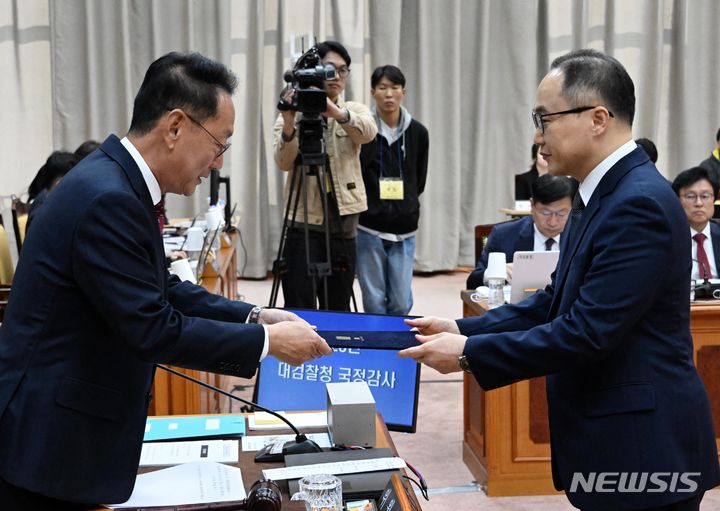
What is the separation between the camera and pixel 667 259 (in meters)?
1.69

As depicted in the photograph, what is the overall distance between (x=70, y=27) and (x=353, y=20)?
8.03ft

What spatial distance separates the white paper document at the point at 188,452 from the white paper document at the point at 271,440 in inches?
1.0

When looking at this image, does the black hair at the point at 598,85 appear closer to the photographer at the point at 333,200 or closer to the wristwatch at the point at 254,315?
the wristwatch at the point at 254,315

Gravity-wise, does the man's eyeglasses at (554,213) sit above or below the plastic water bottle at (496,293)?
above

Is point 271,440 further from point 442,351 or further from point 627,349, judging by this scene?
point 627,349

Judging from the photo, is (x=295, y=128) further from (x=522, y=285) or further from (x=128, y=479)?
(x=128, y=479)

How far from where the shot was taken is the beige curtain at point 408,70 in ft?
25.3

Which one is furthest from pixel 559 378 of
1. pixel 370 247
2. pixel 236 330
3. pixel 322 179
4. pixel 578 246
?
pixel 370 247

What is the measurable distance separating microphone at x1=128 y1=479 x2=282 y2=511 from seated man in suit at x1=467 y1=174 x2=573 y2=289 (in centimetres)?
218

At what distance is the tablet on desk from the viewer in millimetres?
3180

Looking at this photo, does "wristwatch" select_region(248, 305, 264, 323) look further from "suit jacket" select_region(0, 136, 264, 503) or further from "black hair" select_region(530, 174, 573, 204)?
"black hair" select_region(530, 174, 573, 204)

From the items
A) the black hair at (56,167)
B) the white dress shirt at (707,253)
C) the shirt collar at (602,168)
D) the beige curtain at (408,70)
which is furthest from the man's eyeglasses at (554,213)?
the beige curtain at (408,70)

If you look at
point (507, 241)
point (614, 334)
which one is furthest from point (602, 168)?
point (507, 241)

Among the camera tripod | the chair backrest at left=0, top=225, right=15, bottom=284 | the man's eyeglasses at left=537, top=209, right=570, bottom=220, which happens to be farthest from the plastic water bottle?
the chair backrest at left=0, top=225, right=15, bottom=284
